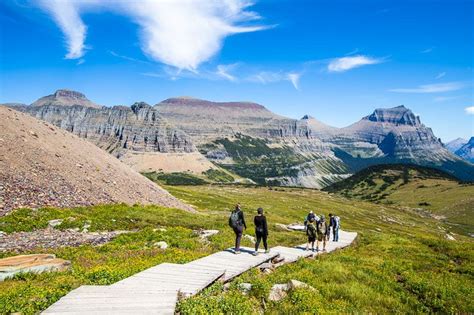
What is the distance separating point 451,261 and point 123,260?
Result: 2650cm

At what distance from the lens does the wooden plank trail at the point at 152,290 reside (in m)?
11.6

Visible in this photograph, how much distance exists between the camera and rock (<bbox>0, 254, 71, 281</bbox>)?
17.4 meters

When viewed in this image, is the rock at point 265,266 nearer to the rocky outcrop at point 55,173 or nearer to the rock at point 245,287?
the rock at point 245,287

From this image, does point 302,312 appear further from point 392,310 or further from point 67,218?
point 67,218

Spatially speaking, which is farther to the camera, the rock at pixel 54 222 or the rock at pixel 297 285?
the rock at pixel 54 222

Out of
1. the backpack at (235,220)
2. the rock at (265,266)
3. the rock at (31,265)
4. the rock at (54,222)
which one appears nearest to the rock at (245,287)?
the rock at (265,266)

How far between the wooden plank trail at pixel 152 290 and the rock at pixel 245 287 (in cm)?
95

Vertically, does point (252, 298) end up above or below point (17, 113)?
below

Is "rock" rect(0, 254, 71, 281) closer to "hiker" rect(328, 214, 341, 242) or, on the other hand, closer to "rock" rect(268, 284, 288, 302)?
"rock" rect(268, 284, 288, 302)

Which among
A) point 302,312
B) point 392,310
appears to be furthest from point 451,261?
point 302,312

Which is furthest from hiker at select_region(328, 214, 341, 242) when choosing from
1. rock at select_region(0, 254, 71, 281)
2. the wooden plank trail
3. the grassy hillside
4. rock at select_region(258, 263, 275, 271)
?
rock at select_region(0, 254, 71, 281)

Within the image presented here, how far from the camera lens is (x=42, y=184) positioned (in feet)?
135

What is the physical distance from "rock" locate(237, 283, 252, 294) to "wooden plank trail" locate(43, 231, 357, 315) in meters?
0.95

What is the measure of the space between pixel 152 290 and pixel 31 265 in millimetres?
9185
